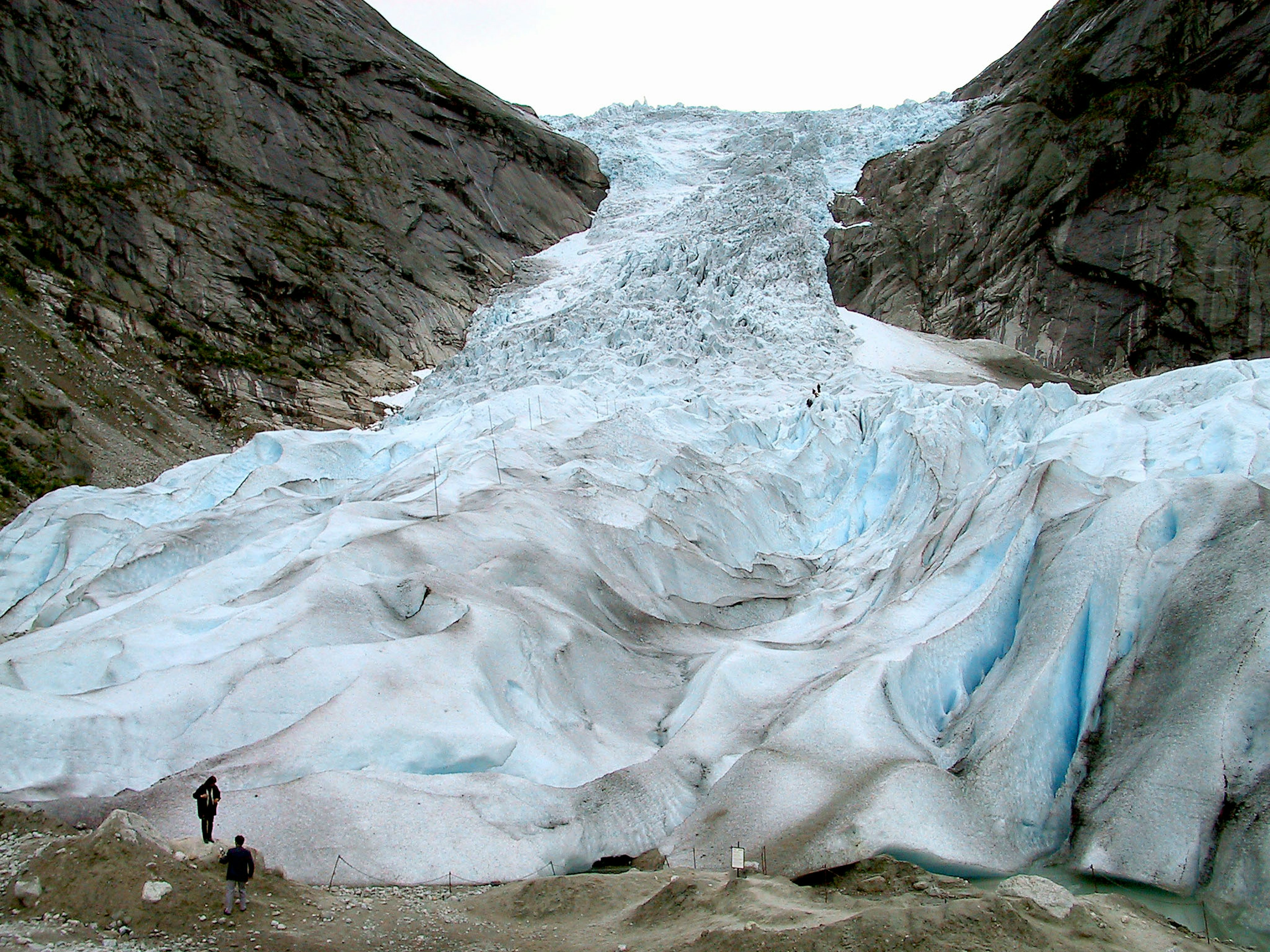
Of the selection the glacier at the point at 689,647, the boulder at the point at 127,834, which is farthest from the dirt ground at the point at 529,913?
the glacier at the point at 689,647

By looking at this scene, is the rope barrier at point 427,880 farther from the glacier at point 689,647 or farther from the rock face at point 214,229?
the rock face at point 214,229

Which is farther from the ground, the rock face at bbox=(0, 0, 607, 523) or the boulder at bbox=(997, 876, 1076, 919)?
the rock face at bbox=(0, 0, 607, 523)

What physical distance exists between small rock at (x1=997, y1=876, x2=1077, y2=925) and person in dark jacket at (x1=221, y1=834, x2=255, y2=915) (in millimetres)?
3671

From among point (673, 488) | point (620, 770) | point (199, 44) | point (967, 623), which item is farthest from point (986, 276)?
point (199, 44)

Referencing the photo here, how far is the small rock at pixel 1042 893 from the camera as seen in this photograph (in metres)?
4.30

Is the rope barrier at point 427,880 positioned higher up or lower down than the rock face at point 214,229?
lower down

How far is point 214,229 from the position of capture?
25.6 meters

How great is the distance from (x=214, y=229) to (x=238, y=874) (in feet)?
82.4

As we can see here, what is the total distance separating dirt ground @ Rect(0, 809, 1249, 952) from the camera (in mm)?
4062

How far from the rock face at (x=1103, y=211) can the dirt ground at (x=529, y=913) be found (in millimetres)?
21900

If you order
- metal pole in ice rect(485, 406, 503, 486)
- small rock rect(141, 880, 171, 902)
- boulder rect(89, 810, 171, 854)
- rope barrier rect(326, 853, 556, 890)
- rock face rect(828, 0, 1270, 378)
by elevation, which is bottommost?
rope barrier rect(326, 853, 556, 890)

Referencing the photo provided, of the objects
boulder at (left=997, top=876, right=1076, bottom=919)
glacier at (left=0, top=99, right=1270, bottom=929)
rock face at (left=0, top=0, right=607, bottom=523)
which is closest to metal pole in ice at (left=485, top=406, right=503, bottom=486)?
glacier at (left=0, top=99, right=1270, bottom=929)

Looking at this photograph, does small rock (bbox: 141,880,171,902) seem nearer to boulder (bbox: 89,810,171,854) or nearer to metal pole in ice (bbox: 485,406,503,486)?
boulder (bbox: 89,810,171,854)

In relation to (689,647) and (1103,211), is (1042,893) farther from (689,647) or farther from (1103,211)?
(1103,211)
